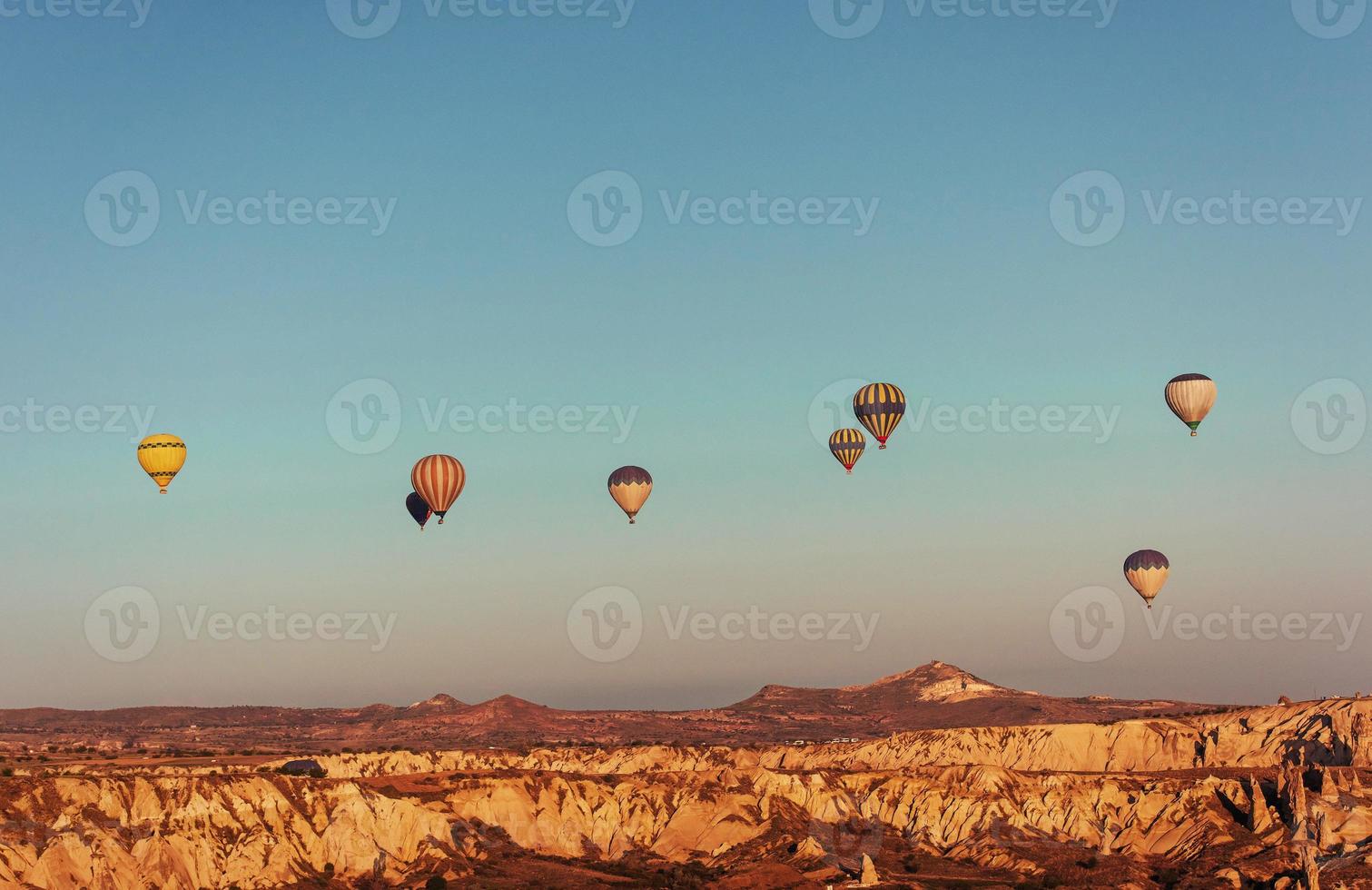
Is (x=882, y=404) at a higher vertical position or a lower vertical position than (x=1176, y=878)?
higher

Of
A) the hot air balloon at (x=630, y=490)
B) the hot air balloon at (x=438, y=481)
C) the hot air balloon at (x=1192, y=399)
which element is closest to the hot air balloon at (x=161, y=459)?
the hot air balloon at (x=438, y=481)

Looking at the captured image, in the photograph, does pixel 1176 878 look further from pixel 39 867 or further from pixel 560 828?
pixel 39 867

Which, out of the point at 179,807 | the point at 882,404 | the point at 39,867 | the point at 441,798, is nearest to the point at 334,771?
the point at 441,798

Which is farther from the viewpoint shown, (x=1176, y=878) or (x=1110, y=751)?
(x=1110, y=751)

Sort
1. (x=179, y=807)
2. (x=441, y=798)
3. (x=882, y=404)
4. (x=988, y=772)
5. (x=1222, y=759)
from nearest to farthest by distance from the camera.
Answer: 1. (x=179, y=807)
2. (x=882, y=404)
3. (x=441, y=798)
4. (x=988, y=772)
5. (x=1222, y=759)

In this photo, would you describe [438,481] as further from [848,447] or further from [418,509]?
[848,447]

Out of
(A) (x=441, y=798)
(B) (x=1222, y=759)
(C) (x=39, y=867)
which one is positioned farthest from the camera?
(B) (x=1222, y=759)

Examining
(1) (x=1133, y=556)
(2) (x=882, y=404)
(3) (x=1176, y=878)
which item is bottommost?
(3) (x=1176, y=878)
